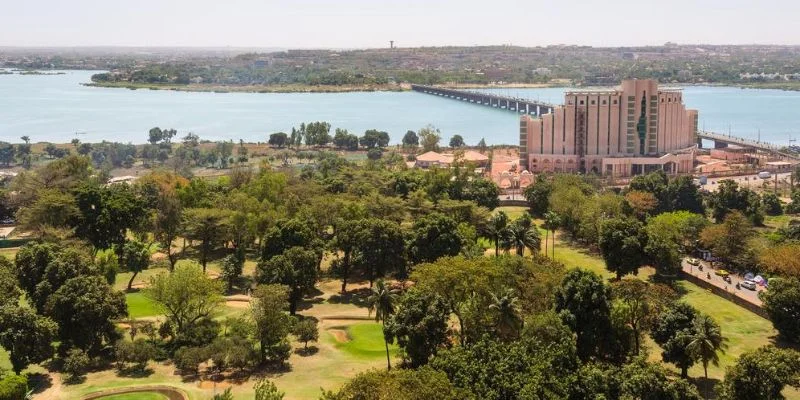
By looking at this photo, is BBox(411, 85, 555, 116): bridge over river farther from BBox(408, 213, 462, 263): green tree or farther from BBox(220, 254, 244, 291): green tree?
BBox(220, 254, 244, 291): green tree

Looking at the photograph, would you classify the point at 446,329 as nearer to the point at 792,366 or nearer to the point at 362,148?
the point at 792,366

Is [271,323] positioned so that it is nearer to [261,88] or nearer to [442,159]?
[442,159]

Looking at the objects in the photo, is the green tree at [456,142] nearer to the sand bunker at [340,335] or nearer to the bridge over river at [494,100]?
the bridge over river at [494,100]

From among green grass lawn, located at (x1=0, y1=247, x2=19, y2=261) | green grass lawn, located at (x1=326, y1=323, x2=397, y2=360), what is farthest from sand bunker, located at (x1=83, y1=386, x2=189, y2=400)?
green grass lawn, located at (x1=0, y1=247, x2=19, y2=261)

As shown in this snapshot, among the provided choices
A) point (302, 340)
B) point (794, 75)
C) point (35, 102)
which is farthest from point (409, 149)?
point (794, 75)

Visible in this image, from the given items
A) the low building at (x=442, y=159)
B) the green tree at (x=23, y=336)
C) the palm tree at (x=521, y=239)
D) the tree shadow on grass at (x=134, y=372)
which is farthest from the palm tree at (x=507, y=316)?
the low building at (x=442, y=159)
